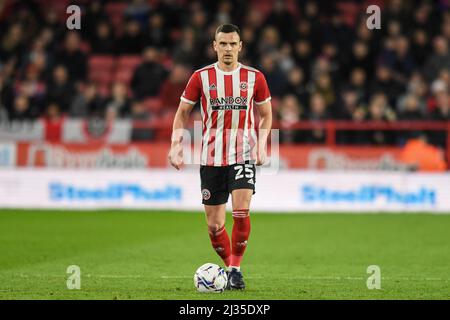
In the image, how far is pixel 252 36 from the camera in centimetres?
1928

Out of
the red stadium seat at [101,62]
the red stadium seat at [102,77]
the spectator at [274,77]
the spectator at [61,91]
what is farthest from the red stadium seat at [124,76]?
the spectator at [274,77]

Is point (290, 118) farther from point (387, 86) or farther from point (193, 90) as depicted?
point (193, 90)

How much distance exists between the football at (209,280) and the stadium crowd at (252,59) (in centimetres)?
894

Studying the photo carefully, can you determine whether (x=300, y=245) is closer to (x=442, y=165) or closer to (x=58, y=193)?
(x=442, y=165)

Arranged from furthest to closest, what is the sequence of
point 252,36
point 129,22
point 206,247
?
1. point 129,22
2. point 252,36
3. point 206,247

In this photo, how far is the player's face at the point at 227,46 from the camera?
317 inches

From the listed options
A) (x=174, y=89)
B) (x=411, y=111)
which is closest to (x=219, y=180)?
(x=411, y=111)

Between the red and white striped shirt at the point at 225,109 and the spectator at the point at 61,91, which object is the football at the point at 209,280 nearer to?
the red and white striped shirt at the point at 225,109

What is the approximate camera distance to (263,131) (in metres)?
8.23

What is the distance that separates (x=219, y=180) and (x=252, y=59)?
10.8 meters

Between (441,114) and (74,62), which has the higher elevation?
(74,62)

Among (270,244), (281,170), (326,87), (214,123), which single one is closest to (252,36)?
(326,87)

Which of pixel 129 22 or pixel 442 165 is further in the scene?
pixel 129 22

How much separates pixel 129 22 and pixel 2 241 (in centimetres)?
933
